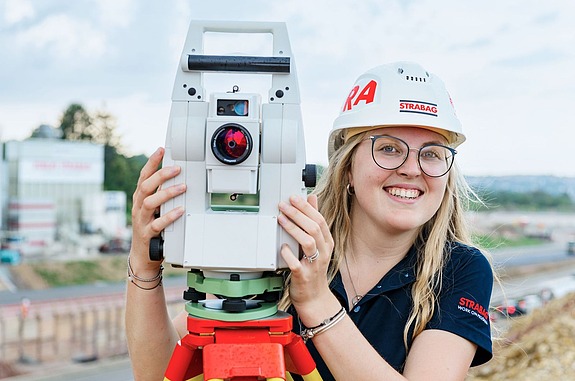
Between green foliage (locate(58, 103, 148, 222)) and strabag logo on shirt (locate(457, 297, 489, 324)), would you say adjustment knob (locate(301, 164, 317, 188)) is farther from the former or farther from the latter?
green foliage (locate(58, 103, 148, 222))

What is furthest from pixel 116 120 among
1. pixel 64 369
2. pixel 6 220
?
pixel 64 369

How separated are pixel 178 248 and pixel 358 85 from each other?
2.46ft

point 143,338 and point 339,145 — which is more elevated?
point 339,145

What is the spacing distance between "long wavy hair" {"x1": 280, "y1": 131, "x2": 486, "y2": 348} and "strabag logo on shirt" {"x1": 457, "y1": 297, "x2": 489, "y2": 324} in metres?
0.07

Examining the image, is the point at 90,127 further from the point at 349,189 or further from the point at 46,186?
the point at 349,189

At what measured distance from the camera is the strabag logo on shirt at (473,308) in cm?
169

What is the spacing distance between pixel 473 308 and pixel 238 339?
587mm

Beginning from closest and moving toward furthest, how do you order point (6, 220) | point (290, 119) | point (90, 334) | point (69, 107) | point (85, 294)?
point (290, 119) < point (90, 334) < point (85, 294) < point (6, 220) < point (69, 107)

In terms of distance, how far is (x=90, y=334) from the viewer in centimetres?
2150

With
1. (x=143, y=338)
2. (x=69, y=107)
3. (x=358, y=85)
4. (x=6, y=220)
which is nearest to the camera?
(x=143, y=338)

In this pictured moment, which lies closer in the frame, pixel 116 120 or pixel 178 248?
pixel 178 248

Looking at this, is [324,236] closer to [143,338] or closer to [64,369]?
[143,338]

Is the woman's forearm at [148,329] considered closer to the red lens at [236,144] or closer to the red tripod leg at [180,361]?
the red tripod leg at [180,361]

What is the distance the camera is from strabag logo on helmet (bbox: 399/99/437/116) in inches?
71.2
